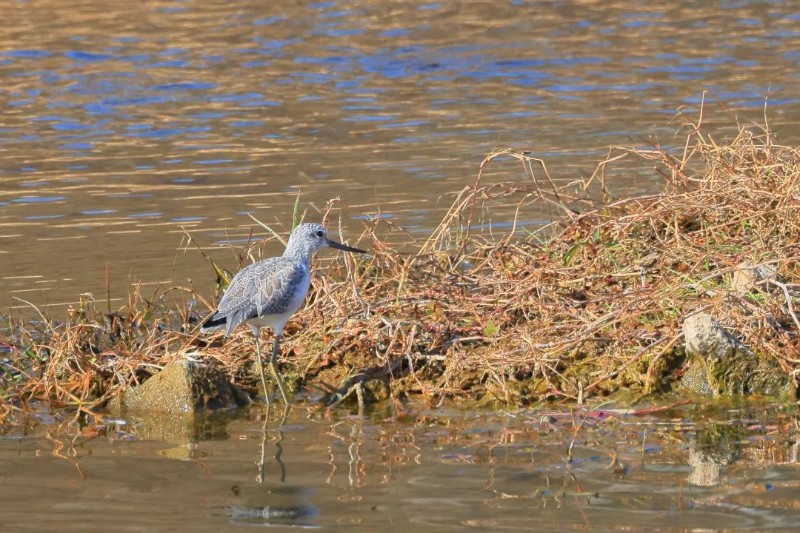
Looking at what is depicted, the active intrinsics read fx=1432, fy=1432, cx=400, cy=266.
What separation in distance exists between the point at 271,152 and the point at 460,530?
33.1 feet

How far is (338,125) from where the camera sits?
16422 millimetres

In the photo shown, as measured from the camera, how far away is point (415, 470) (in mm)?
6293

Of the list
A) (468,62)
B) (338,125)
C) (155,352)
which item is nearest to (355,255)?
(155,352)

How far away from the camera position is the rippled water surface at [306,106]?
1201 cm

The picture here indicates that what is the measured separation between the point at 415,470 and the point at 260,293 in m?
1.55

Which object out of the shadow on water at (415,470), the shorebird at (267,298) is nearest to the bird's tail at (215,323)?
the shorebird at (267,298)

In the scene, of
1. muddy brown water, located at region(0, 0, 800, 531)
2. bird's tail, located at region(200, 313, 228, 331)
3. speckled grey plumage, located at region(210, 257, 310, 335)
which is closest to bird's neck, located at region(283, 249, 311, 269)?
speckled grey plumage, located at region(210, 257, 310, 335)

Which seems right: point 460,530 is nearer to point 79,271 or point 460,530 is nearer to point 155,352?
point 155,352

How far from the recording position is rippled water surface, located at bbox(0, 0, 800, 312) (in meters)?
12.0

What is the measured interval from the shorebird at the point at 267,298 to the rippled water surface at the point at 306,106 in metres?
1.72

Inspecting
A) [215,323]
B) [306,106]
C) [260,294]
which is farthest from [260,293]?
[306,106]

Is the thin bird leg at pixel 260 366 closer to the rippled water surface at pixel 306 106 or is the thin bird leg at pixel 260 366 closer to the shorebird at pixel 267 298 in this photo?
the shorebird at pixel 267 298

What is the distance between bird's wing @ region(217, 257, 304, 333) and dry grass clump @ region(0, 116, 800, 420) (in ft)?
1.57

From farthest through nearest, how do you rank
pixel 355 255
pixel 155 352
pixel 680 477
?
1. pixel 355 255
2. pixel 155 352
3. pixel 680 477
